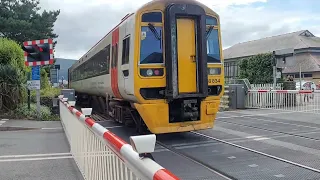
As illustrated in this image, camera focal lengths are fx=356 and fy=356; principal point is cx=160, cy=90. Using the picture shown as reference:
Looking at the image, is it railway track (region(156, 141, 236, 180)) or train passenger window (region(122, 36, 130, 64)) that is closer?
railway track (region(156, 141, 236, 180))

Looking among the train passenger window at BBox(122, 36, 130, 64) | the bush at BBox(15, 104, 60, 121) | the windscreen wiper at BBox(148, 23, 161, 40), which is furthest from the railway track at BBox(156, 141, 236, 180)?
the bush at BBox(15, 104, 60, 121)

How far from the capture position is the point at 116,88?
33.1 ft

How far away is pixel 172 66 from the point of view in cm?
822

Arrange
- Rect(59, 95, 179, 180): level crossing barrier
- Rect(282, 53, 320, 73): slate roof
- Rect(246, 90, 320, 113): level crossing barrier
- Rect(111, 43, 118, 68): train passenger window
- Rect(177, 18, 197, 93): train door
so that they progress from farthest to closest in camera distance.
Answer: Rect(282, 53, 320, 73): slate roof, Rect(246, 90, 320, 113): level crossing barrier, Rect(111, 43, 118, 68): train passenger window, Rect(177, 18, 197, 93): train door, Rect(59, 95, 179, 180): level crossing barrier

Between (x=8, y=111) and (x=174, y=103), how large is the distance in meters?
8.89

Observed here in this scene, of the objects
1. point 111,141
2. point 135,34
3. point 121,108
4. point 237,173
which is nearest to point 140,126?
point 121,108

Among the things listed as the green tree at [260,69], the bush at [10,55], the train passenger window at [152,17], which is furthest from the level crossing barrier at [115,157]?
the green tree at [260,69]

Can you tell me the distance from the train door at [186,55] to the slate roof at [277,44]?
4114cm

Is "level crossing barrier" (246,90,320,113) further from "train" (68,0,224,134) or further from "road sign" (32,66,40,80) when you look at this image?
"road sign" (32,66,40,80)

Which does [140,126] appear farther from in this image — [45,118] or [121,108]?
[45,118]

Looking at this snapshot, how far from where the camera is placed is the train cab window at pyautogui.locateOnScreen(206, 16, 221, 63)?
8.94m

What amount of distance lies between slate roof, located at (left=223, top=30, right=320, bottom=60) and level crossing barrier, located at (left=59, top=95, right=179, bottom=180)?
4516cm

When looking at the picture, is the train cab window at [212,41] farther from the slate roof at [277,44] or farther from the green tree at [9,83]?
the slate roof at [277,44]

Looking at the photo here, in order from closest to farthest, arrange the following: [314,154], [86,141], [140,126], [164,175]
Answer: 1. [164,175]
2. [86,141]
3. [314,154]
4. [140,126]
